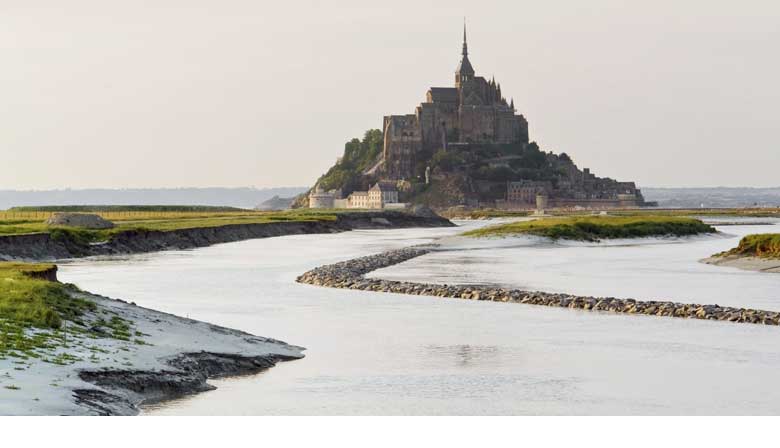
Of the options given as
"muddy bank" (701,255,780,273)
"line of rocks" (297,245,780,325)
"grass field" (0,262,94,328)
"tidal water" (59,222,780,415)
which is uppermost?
"grass field" (0,262,94,328)

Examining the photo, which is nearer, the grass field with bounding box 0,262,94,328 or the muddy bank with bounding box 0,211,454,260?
the grass field with bounding box 0,262,94,328

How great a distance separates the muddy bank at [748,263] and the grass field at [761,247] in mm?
511

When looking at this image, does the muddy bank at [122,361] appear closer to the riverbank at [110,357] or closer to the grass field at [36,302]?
the riverbank at [110,357]

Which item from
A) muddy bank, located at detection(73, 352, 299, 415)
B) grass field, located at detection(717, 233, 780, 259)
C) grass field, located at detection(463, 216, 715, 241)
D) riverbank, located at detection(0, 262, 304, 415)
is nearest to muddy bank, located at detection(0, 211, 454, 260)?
grass field, located at detection(463, 216, 715, 241)

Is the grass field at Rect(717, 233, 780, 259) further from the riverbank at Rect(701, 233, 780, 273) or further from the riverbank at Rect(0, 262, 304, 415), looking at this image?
the riverbank at Rect(0, 262, 304, 415)

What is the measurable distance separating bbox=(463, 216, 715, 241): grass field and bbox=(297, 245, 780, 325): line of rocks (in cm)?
3932

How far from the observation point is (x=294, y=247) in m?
93.5

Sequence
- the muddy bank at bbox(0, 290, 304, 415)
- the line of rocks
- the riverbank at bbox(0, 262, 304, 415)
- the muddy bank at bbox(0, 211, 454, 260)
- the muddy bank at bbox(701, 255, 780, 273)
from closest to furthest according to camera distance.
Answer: the muddy bank at bbox(0, 290, 304, 415) < the riverbank at bbox(0, 262, 304, 415) < the line of rocks < the muddy bank at bbox(701, 255, 780, 273) < the muddy bank at bbox(0, 211, 454, 260)

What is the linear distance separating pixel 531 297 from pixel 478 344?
12.3 m

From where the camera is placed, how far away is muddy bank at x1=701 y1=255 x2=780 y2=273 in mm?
62312

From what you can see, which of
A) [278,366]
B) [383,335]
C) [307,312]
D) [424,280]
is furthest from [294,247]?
[278,366]

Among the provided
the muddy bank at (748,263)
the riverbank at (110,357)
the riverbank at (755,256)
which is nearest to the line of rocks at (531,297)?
the riverbank at (110,357)

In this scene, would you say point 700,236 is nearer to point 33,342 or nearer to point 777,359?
point 777,359

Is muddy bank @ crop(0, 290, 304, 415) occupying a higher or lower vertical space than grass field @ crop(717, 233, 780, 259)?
lower
